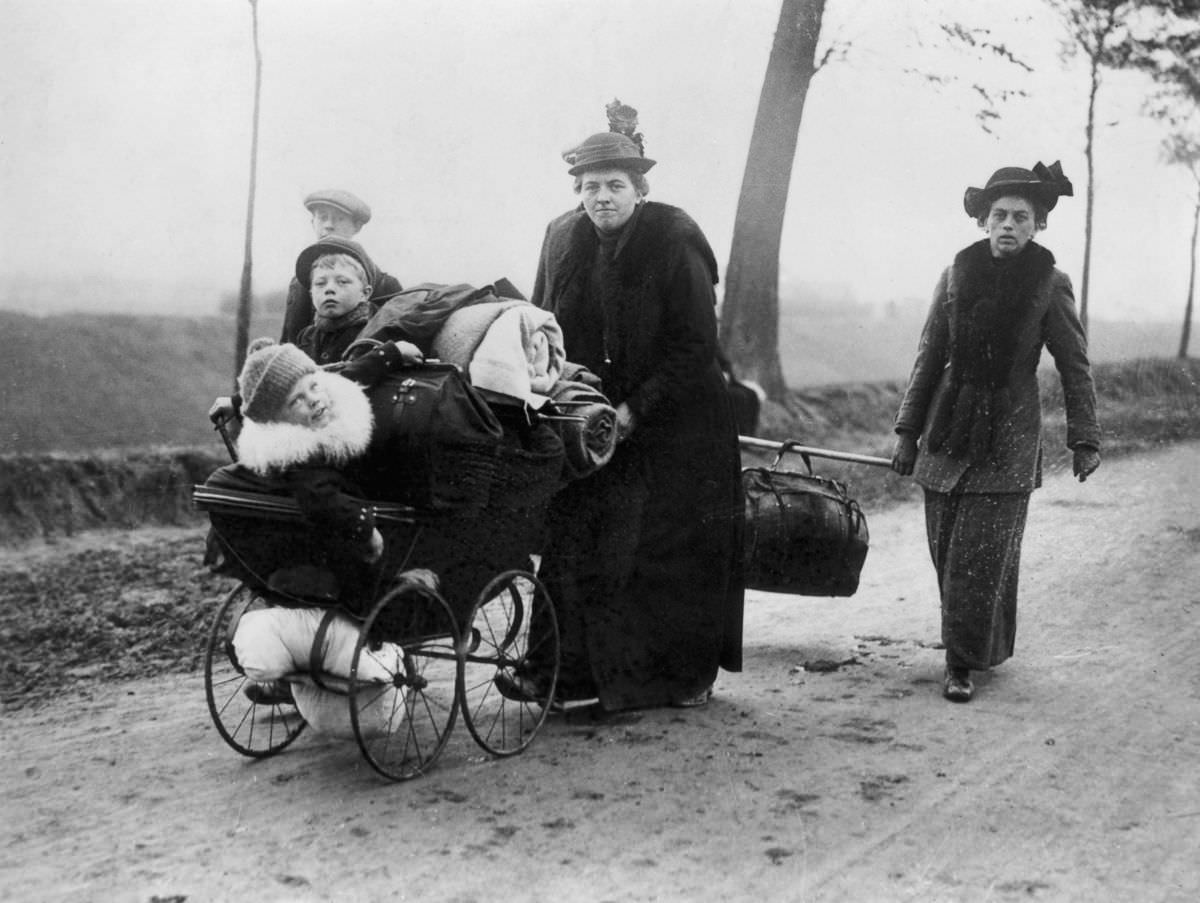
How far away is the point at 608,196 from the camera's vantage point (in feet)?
15.7

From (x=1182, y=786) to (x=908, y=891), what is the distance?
128cm

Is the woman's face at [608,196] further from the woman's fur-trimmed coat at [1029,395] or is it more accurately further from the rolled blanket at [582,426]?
the woman's fur-trimmed coat at [1029,395]

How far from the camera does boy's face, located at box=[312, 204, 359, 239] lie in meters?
5.41

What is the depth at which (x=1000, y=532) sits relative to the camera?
5.23 meters

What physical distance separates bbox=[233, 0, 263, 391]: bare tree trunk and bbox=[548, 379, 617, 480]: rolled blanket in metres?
4.42

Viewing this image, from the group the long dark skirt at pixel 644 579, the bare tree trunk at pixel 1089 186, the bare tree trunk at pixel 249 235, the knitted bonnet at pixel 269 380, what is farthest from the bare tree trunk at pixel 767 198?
the knitted bonnet at pixel 269 380

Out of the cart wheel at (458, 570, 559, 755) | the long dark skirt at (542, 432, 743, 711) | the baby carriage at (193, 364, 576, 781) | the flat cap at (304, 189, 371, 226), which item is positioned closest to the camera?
the baby carriage at (193, 364, 576, 781)

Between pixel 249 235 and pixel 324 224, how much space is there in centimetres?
318

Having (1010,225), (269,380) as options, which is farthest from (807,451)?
(269,380)

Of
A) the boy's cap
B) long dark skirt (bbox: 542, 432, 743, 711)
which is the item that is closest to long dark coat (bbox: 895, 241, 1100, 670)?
long dark skirt (bbox: 542, 432, 743, 711)

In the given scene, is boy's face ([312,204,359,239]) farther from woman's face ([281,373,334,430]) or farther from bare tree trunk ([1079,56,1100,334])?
bare tree trunk ([1079,56,1100,334])

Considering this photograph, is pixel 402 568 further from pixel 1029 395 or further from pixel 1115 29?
pixel 1115 29

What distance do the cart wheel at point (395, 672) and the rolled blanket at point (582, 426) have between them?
719 millimetres

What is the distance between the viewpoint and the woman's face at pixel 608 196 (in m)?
4.78
